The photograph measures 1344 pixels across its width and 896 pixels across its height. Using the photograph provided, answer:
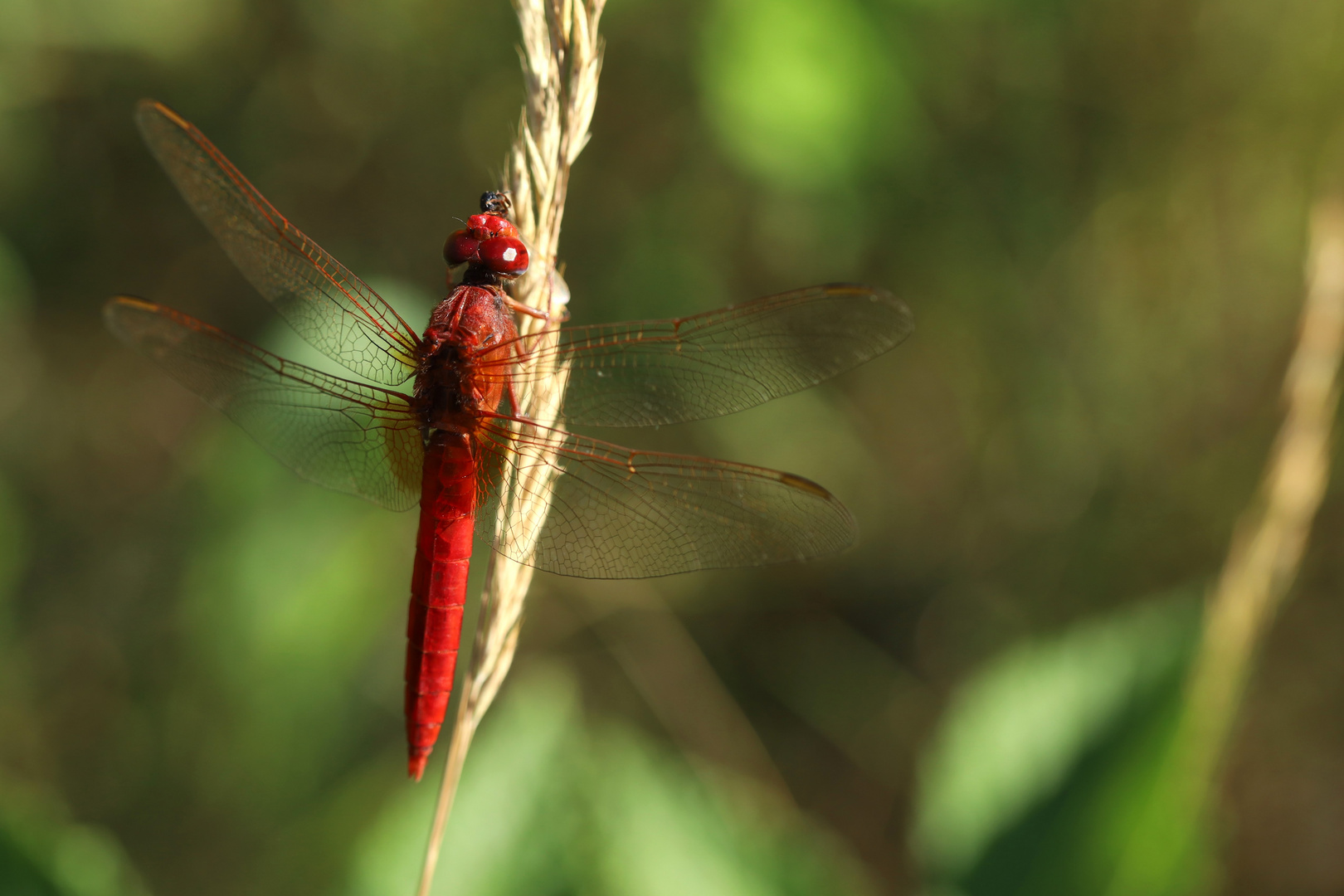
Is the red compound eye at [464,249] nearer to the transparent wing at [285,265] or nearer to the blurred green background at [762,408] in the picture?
the transparent wing at [285,265]

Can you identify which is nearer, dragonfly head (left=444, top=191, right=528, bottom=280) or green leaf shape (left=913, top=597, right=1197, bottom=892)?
dragonfly head (left=444, top=191, right=528, bottom=280)

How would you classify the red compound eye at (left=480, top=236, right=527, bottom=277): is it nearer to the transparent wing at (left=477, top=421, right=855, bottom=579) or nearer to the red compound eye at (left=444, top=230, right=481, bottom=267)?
the red compound eye at (left=444, top=230, right=481, bottom=267)

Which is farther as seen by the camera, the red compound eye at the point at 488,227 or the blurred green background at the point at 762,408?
the blurred green background at the point at 762,408

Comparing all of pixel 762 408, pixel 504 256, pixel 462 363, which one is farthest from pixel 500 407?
pixel 762 408

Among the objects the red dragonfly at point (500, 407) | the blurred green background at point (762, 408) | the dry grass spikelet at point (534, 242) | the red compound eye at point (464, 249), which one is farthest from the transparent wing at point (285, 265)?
the blurred green background at point (762, 408)

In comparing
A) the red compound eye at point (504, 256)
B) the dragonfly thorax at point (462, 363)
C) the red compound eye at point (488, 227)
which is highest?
the red compound eye at point (488, 227)

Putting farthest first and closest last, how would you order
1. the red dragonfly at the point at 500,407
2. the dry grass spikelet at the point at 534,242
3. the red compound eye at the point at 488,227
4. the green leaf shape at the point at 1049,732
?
the green leaf shape at the point at 1049,732
the red compound eye at the point at 488,227
the red dragonfly at the point at 500,407
the dry grass spikelet at the point at 534,242

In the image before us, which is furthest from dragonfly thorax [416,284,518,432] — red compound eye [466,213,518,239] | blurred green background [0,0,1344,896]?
blurred green background [0,0,1344,896]
